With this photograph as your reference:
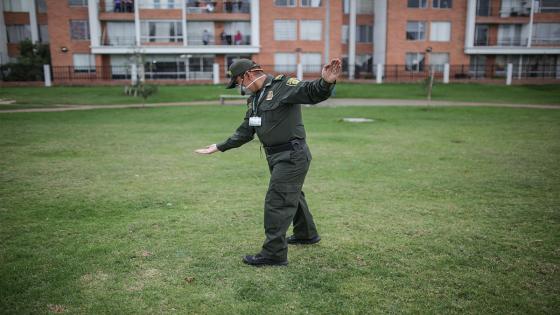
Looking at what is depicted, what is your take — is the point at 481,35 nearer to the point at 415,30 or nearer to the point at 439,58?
the point at 439,58

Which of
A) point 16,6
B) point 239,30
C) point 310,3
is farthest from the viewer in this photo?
point 16,6

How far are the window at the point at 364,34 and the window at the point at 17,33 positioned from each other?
33.7 meters

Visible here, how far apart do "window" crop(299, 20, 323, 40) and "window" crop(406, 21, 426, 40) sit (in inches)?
330

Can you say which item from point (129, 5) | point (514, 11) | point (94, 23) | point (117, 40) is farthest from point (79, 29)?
point (514, 11)

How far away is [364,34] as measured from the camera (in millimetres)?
47594

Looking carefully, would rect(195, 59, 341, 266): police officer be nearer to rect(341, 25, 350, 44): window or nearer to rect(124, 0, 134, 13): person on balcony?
rect(124, 0, 134, 13): person on balcony

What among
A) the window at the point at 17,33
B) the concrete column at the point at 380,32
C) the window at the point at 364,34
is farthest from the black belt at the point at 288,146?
the window at the point at 17,33

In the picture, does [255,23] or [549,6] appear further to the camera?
[549,6]

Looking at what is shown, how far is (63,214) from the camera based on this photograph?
21.3 ft

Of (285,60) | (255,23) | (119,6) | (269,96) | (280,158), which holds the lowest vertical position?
(280,158)

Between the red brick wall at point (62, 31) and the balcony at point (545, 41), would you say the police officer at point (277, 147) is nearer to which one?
the red brick wall at point (62, 31)

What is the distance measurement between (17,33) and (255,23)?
82.1 feet

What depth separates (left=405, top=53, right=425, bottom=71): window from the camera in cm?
4438

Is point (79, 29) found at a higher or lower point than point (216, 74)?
higher
